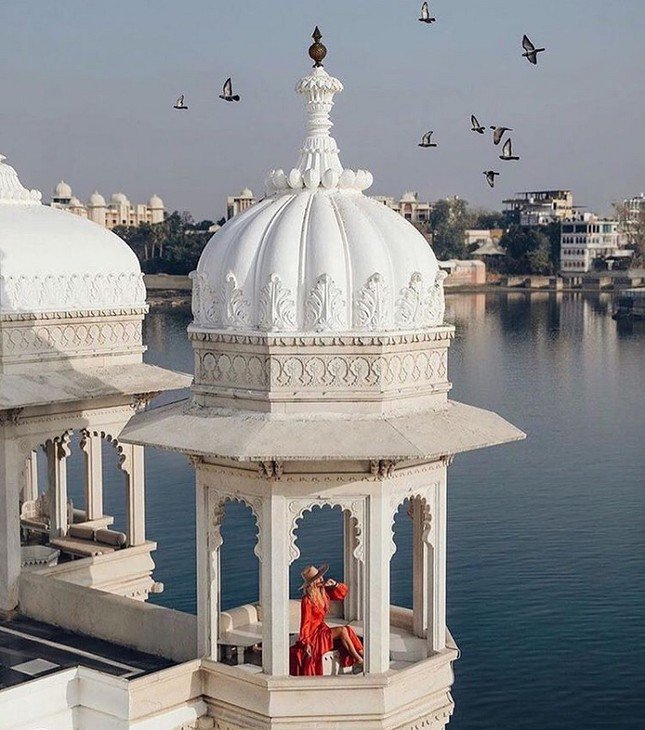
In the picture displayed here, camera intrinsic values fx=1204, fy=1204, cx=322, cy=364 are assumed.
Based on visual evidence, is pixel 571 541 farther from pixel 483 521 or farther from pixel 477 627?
pixel 477 627

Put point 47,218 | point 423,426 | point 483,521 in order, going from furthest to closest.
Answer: point 483,521 → point 47,218 → point 423,426

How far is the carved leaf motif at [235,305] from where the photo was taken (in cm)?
575

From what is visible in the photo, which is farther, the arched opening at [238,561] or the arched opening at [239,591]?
the arched opening at [238,561]

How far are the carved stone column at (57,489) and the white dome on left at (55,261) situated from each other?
4.52 feet

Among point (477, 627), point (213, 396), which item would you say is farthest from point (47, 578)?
point (477, 627)

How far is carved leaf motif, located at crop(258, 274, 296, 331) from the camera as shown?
563 centimetres

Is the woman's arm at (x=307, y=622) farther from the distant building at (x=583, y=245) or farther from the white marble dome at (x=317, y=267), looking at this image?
the distant building at (x=583, y=245)

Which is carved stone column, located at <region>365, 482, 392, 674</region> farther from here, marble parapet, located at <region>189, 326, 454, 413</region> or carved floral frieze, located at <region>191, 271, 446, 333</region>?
carved floral frieze, located at <region>191, 271, 446, 333</region>

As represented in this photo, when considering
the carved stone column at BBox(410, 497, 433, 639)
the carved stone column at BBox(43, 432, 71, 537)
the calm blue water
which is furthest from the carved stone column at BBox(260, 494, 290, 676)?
the calm blue water

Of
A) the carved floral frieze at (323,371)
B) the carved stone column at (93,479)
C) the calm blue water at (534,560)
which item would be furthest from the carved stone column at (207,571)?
the calm blue water at (534,560)

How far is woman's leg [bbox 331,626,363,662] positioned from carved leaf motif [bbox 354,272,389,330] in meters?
1.57

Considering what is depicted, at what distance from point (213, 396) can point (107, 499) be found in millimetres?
15577

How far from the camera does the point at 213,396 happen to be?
19.5 ft

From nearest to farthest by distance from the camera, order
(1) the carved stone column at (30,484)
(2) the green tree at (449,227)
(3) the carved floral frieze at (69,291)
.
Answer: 1. (3) the carved floral frieze at (69,291)
2. (1) the carved stone column at (30,484)
3. (2) the green tree at (449,227)
